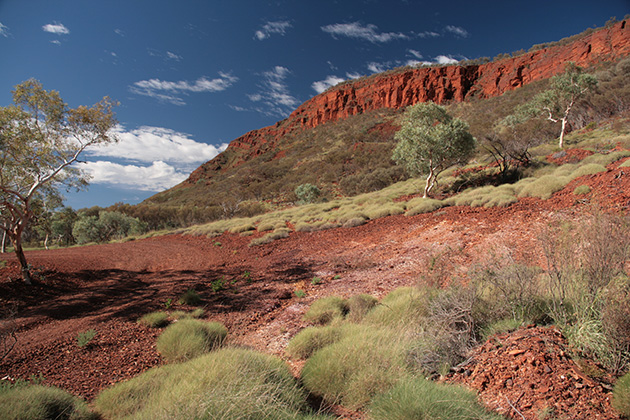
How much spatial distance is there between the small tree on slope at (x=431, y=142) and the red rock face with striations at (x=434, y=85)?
A: 51.9 meters

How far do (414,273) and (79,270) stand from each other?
11558mm

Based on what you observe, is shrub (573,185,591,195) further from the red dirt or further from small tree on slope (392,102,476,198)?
small tree on slope (392,102,476,198)

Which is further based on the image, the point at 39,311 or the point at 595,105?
the point at 595,105

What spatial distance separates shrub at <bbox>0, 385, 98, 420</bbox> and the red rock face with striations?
7045 cm

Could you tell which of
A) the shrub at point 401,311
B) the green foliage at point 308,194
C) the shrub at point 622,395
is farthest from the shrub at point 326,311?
the green foliage at point 308,194

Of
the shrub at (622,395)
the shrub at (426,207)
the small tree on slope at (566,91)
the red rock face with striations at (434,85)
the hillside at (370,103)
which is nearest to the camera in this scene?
the shrub at (622,395)

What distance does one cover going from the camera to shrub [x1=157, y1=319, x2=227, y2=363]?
383cm

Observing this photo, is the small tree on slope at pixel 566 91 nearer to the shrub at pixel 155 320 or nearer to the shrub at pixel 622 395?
the shrub at pixel 622 395

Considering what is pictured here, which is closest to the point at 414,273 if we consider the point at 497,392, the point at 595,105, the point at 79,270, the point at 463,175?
the point at 497,392

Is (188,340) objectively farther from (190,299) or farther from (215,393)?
(190,299)

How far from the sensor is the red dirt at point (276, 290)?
259 cm

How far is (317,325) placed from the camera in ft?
15.6

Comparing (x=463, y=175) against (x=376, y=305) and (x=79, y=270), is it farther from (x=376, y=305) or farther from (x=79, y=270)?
(x=79, y=270)

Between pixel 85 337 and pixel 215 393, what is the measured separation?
392cm
